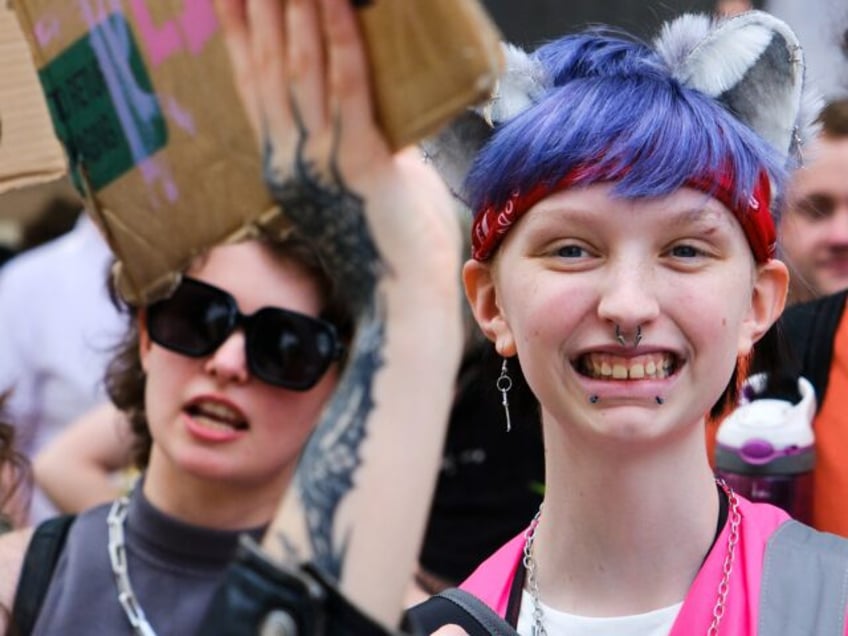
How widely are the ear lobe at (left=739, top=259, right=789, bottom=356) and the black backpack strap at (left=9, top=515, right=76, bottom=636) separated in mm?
1226

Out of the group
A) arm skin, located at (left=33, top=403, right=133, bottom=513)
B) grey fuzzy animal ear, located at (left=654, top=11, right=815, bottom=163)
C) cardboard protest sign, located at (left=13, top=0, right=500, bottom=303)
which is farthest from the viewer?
arm skin, located at (left=33, top=403, right=133, bottom=513)

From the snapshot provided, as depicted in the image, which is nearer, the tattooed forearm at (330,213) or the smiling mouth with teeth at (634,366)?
the tattooed forearm at (330,213)

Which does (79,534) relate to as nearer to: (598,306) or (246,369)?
(246,369)

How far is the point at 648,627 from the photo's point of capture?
252 cm

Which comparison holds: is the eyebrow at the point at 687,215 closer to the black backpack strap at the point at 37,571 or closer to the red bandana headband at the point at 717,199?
the red bandana headband at the point at 717,199

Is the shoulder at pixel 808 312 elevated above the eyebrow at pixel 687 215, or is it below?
below

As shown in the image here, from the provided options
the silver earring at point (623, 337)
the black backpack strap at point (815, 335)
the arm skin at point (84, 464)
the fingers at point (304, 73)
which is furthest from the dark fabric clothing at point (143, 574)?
the arm skin at point (84, 464)

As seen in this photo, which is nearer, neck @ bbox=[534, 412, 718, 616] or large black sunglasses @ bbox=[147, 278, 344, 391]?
neck @ bbox=[534, 412, 718, 616]

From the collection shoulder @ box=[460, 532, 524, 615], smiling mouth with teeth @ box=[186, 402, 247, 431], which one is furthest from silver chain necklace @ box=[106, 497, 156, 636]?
shoulder @ box=[460, 532, 524, 615]

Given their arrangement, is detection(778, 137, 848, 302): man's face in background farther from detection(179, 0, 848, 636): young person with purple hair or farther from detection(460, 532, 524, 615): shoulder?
detection(460, 532, 524, 615): shoulder

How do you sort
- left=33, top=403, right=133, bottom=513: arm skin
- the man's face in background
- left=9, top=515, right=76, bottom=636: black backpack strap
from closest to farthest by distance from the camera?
left=9, top=515, right=76, bottom=636: black backpack strap < the man's face in background < left=33, top=403, right=133, bottom=513: arm skin

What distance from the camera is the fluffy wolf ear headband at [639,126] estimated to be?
8.35ft

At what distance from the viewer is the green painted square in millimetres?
1909

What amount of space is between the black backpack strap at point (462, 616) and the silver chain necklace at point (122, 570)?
61 cm
